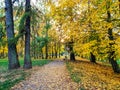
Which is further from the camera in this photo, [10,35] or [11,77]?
[10,35]

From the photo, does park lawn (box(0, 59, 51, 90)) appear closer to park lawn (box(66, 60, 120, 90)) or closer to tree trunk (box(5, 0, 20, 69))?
tree trunk (box(5, 0, 20, 69))

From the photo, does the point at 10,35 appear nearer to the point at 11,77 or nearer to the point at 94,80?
the point at 11,77

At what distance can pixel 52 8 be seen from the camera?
19.9 metres

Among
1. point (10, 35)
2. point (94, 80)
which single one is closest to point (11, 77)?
point (94, 80)

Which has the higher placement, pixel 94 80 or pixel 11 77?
pixel 11 77

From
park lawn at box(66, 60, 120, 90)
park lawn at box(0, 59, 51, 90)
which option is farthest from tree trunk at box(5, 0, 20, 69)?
park lawn at box(66, 60, 120, 90)

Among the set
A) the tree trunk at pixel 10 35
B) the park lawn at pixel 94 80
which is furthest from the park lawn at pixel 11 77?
the park lawn at pixel 94 80

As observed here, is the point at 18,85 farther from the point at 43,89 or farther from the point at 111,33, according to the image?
the point at 111,33

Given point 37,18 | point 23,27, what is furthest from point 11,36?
point 37,18

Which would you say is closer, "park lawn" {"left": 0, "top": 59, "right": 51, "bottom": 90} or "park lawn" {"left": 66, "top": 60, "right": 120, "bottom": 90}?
"park lawn" {"left": 66, "top": 60, "right": 120, "bottom": 90}

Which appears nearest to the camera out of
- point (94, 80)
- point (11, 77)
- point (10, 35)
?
point (94, 80)

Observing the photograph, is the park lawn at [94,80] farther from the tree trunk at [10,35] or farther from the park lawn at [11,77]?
the tree trunk at [10,35]

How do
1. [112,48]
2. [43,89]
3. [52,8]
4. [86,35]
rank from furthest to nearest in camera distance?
1. [52,8]
2. [86,35]
3. [112,48]
4. [43,89]

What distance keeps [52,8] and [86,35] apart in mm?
6240
